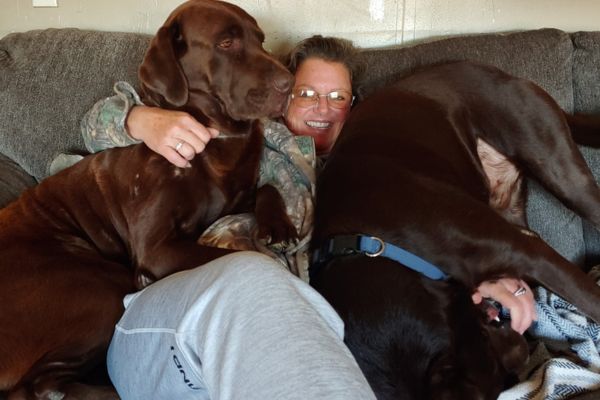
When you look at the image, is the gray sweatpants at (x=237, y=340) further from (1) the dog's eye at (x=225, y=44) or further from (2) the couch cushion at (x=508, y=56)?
(2) the couch cushion at (x=508, y=56)

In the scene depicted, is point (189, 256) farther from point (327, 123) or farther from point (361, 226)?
point (327, 123)

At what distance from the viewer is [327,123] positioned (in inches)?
82.0

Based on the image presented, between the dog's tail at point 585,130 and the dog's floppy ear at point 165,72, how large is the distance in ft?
3.76

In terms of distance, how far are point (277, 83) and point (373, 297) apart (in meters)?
0.65

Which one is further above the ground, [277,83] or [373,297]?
[277,83]

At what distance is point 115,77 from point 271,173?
0.76 meters

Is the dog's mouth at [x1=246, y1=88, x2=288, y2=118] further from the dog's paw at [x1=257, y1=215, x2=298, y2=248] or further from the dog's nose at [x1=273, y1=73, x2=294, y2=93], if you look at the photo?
the dog's paw at [x1=257, y1=215, x2=298, y2=248]

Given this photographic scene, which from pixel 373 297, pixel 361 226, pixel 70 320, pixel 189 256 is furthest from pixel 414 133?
pixel 70 320

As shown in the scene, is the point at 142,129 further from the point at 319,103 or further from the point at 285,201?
the point at 319,103

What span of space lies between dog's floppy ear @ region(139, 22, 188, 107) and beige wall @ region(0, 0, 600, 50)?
3.11ft

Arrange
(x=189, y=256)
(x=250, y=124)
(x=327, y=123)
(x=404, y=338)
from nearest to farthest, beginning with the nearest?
(x=404, y=338) → (x=189, y=256) → (x=250, y=124) → (x=327, y=123)

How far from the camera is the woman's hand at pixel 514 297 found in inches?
54.6

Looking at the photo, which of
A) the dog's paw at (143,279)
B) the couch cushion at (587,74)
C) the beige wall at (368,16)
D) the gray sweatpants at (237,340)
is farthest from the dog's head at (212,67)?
the couch cushion at (587,74)

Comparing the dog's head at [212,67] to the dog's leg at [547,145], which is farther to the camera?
the dog's leg at [547,145]
